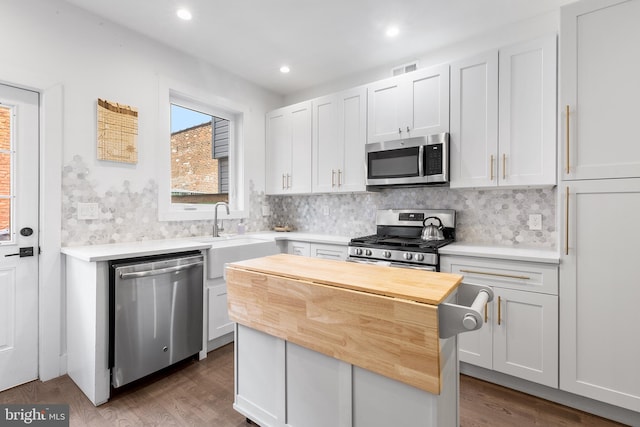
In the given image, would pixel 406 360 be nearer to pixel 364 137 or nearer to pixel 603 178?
pixel 603 178

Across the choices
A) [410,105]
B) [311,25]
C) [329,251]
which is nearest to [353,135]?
[410,105]

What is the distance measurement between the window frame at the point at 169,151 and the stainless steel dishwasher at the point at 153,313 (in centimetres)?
78

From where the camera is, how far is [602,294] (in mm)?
1895

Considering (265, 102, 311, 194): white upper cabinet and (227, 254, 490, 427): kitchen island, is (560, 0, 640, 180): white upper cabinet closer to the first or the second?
(227, 254, 490, 427): kitchen island

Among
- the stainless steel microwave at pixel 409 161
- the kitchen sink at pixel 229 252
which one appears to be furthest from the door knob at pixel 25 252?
the stainless steel microwave at pixel 409 161

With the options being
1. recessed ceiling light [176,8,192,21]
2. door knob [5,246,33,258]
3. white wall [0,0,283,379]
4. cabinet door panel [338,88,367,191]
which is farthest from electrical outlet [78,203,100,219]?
cabinet door panel [338,88,367,191]

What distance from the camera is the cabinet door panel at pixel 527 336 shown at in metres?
2.04

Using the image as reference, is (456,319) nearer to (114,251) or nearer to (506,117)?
(506,117)

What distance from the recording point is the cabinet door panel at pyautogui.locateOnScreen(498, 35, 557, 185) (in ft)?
7.36

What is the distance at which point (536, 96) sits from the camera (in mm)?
2293

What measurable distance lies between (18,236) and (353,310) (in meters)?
2.47

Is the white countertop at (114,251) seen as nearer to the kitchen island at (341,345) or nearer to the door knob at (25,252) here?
the door knob at (25,252)

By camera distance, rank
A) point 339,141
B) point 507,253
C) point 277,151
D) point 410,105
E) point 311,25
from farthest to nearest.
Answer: point 277,151 → point 339,141 → point 410,105 → point 311,25 → point 507,253

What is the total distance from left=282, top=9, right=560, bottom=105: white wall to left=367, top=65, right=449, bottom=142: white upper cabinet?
0.43m
